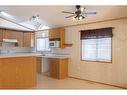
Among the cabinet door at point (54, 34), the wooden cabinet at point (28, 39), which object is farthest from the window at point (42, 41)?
the cabinet door at point (54, 34)

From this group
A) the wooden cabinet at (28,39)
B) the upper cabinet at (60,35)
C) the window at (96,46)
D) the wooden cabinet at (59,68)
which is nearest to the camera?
the window at (96,46)

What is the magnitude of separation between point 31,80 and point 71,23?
8.61 feet

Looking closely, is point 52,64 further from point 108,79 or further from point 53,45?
point 108,79

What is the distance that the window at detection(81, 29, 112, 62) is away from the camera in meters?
4.68

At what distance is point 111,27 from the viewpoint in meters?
4.50

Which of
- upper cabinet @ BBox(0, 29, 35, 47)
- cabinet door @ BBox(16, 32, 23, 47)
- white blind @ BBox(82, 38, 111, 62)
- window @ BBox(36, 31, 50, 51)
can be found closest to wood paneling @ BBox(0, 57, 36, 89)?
white blind @ BBox(82, 38, 111, 62)

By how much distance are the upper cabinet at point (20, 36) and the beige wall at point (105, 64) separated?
2220 millimetres

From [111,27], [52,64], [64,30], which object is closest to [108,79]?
[111,27]

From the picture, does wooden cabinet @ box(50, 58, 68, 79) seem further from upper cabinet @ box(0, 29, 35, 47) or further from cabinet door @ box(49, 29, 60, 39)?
upper cabinet @ box(0, 29, 35, 47)

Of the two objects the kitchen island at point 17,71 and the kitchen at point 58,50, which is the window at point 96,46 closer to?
the kitchen at point 58,50

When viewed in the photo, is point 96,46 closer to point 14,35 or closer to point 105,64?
point 105,64

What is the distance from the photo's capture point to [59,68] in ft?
Result: 17.9

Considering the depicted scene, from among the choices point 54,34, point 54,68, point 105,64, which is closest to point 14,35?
point 54,34

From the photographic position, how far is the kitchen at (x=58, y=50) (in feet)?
12.8
